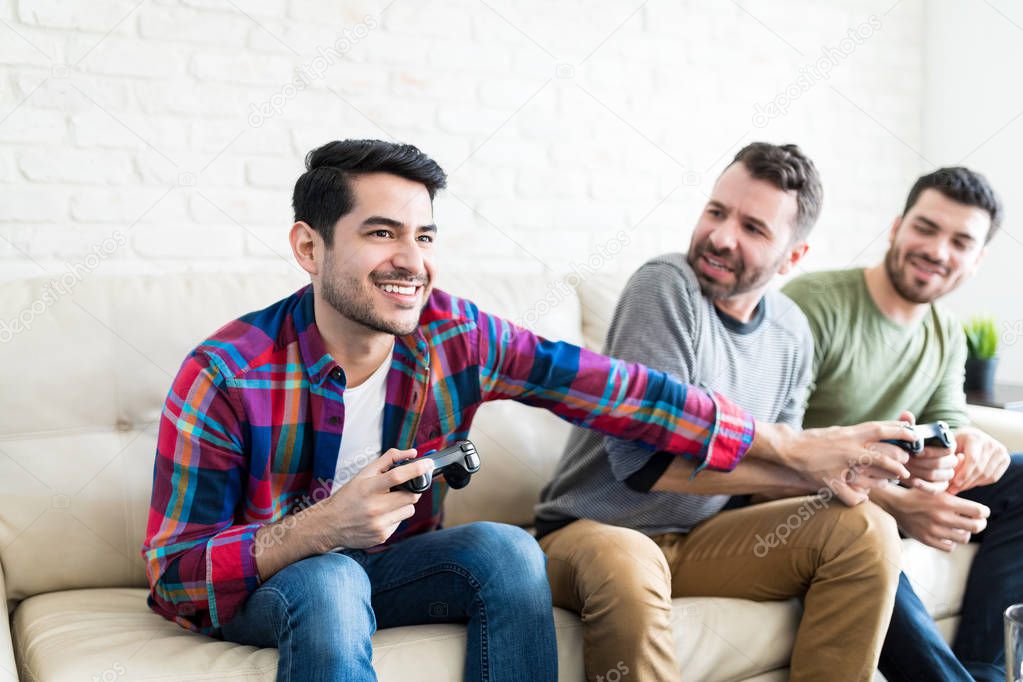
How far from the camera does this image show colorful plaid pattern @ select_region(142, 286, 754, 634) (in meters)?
1.25

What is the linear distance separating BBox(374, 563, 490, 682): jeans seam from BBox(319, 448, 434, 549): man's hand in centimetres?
14

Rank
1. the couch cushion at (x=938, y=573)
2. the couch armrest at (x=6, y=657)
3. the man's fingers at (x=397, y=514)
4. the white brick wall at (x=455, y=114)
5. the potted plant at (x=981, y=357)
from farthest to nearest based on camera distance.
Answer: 1. the potted plant at (x=981, y=357)
2. the white brick wall at (x=455, y=114)
3. the couch cushion at (x=938, y=573)
4. the man's fingers at (x=397, y=514)
5. the couch armrest at (x=6, y=657)

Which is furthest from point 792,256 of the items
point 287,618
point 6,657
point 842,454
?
point 6,657

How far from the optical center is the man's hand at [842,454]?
1.47 m

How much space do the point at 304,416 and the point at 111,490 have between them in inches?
16.8

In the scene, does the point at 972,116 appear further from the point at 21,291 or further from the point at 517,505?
the point at 21,291

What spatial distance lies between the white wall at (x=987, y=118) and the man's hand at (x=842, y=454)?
155 cm

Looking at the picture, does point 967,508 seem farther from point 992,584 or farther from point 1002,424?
point 1002,424

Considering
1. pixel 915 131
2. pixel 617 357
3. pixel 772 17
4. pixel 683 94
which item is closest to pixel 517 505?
pixel 617 357

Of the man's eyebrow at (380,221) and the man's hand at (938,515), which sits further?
the man's hand at (938,515)

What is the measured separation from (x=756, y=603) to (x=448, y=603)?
1.66ft

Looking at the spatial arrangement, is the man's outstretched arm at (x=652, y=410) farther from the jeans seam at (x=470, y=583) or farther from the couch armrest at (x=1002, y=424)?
the couch armrest at (x=1002, y=424)

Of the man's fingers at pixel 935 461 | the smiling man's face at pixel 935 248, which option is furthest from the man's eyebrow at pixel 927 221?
the man's fingers at pixel 935 461

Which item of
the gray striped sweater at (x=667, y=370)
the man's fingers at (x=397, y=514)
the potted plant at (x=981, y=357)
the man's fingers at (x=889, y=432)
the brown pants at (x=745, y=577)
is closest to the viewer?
Result: the man's fingers at (x=397, y=514)
